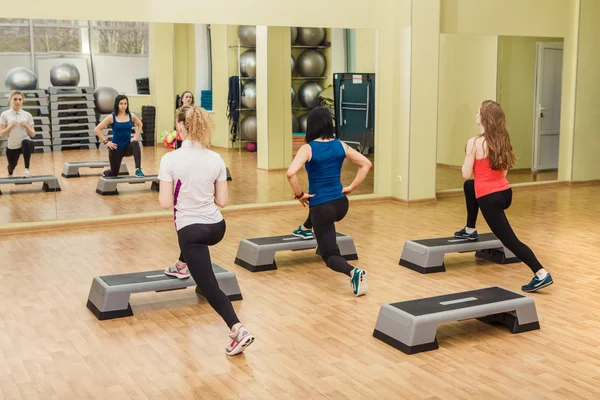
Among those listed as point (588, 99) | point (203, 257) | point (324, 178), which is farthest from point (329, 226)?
point (588, 99)

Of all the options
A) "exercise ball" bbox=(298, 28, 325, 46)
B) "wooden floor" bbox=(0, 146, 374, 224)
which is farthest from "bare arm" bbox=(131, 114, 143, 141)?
"exercise ball" bbox=(298, 28, 325, 46)

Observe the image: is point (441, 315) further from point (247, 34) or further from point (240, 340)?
point (247, 34)

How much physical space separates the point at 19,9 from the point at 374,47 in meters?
3.91

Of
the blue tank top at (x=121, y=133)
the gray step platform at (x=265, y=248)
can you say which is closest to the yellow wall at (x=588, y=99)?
the gray step platform at (x=265, y=248)

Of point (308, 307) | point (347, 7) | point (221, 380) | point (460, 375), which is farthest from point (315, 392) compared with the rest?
point (347, 7)

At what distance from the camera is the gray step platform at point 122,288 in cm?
443

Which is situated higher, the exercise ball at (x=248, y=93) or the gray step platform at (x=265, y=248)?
the exercise ball at (x=248, y=93)

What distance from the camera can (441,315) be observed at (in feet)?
12.7

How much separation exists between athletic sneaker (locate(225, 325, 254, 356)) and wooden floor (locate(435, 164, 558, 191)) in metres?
5.55

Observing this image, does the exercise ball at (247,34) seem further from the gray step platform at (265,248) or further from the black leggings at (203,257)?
the black leggings at (203,257)

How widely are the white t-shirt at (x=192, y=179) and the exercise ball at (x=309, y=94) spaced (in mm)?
4518

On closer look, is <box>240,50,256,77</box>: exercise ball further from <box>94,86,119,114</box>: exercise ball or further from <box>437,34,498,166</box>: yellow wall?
<box>437,34,498,166</box>: yellow wall

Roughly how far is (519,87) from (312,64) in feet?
9.84

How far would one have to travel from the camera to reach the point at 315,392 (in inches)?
131
